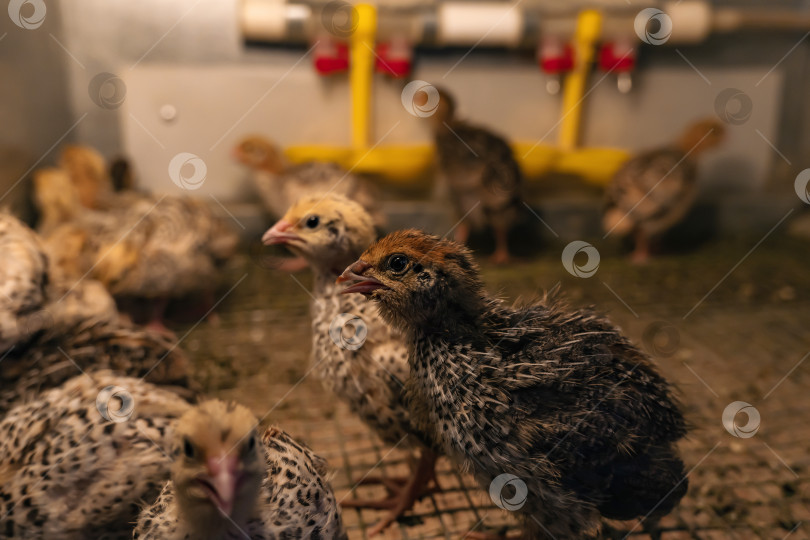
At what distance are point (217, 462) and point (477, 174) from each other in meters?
3.20

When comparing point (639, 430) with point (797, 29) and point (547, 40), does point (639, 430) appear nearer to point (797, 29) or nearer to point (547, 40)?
point (547, 40)

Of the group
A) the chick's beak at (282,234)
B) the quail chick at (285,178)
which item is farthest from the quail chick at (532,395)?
the quail chick at (285,178)

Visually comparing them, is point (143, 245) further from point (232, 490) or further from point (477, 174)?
point (232, 490)

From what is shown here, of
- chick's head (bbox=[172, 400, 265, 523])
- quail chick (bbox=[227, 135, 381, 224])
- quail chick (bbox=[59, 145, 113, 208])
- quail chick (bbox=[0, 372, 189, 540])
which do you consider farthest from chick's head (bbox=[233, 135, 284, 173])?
chick's head (bbox=[172, 400, 265, 523])

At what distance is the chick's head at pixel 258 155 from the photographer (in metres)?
4.27

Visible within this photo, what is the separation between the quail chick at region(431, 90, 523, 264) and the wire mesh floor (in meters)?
0.36

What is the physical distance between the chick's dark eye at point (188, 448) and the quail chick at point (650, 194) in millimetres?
3698

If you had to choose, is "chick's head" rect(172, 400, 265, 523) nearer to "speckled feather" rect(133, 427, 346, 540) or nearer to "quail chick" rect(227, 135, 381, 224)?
"speckled feather" rect(133, 427, 346, 540)

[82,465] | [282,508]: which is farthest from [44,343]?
[282,508]

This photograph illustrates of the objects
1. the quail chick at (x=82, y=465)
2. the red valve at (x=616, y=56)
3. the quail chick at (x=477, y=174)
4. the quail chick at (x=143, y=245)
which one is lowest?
the quail chick at (x=82, y=465)

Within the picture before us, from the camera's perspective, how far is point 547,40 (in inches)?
167

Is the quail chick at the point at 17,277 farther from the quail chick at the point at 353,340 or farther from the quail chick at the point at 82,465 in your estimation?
the quail chick at the point at 353,340

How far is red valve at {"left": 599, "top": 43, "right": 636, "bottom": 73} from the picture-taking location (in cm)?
430

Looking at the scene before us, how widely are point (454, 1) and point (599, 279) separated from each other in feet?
6.94
